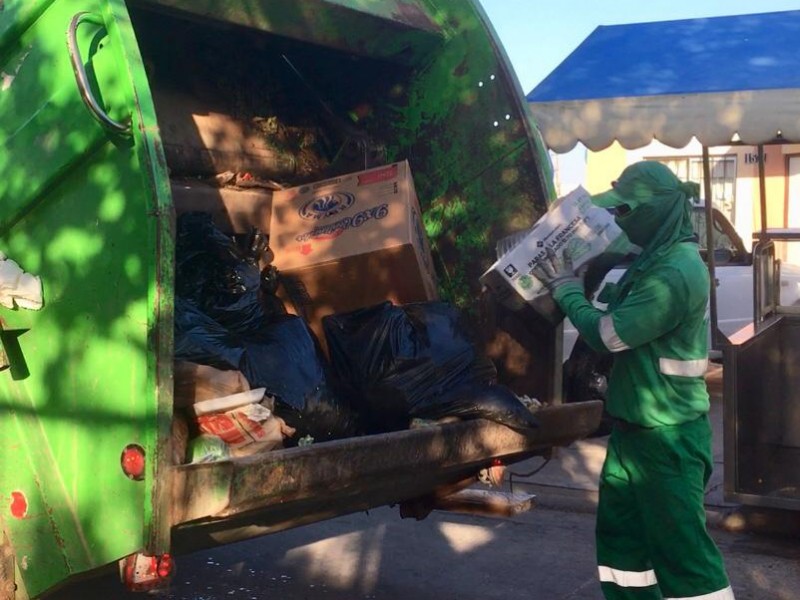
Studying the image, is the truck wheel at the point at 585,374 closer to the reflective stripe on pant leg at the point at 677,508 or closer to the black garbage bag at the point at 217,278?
the reflective stripe on pant leg at the point at 677,508

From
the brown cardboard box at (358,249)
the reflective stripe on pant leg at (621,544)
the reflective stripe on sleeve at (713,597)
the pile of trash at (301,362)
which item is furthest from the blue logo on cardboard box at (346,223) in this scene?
the reflective stripe on sleeve at (713,597)

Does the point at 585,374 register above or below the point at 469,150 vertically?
below

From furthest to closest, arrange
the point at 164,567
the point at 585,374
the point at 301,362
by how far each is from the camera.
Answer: the point at 585,374 → the point at 301,362 → the point at 164,567

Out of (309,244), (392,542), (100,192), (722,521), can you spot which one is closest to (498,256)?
(309,244)

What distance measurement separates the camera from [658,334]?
3264mm

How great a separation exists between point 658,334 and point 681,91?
378 cm

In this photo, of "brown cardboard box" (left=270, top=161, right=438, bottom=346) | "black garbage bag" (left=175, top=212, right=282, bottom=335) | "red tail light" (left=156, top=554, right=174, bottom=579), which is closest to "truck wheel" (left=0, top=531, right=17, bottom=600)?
"red tail light" (left=156, top=554, right=174, bottom=579)

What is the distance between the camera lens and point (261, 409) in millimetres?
2854

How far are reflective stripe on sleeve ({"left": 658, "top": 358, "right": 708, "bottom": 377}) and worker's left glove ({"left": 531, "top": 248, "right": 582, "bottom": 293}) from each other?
38cm

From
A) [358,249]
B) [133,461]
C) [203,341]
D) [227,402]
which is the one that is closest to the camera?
[133,461]

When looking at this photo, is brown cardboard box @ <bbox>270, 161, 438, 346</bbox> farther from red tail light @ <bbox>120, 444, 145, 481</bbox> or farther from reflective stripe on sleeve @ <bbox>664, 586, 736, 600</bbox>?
red tail light @ <bbox>120, 444, 145, 481</bbox>

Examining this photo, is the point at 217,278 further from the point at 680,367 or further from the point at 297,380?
the point at 680,367

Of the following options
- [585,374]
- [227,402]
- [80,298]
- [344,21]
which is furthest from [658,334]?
[585,374]

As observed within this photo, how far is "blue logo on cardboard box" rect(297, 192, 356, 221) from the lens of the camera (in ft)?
12.7
